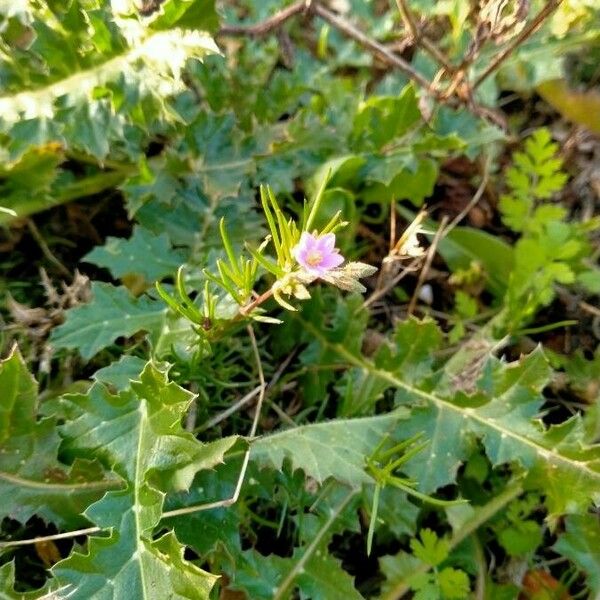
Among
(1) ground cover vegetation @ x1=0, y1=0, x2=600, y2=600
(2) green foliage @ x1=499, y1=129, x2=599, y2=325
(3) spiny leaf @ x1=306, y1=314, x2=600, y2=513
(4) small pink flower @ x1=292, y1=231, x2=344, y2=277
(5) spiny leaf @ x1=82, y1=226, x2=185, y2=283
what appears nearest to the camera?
(4) small pink flower @ x1=292, y1=231, x2=344, y2=277

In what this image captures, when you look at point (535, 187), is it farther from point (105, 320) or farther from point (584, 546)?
point (105, 320)

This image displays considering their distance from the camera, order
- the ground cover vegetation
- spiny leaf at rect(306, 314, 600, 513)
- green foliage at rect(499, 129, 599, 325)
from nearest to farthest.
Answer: the ground cover vegetation
spiny leaf at rect(306, 314, 600, 513)
green foliage at rect(499, 129, 599, 325)

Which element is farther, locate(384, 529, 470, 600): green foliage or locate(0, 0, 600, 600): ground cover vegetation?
locate(384, 529, 470, 600): green foliage

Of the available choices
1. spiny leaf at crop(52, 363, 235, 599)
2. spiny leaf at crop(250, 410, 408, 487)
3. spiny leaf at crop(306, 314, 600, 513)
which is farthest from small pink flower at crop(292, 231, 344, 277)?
spiny leaf at crop(306, 314, 600, 513)

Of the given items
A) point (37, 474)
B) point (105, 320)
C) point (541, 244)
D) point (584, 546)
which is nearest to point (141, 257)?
point (105, 320)

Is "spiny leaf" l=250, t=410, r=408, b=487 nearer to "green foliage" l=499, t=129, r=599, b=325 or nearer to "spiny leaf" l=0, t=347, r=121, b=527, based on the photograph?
"spiny leaf" l=0, t=347, r=121, b=527

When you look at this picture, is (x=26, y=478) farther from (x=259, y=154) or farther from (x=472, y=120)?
(x=472, y=120)

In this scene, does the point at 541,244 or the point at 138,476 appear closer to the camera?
the point at 138,476

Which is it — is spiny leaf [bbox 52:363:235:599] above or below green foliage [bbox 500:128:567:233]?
below
